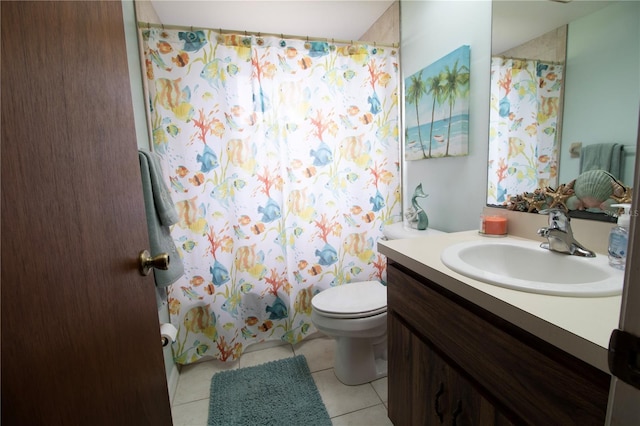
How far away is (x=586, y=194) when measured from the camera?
926 millimetres

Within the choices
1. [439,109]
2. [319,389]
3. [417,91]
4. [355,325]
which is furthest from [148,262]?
[417,91]

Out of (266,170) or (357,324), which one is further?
(266,170)

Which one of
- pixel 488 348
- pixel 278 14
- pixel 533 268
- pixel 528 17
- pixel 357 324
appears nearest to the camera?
pixel 488 348

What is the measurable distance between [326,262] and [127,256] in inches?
54.1

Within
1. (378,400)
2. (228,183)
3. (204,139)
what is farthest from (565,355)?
(204,139)

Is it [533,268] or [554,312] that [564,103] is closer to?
[533,268]

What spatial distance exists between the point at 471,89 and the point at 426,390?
1308 mm

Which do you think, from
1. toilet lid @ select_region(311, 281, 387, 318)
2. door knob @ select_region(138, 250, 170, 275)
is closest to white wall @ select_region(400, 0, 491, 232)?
toilet lid @ select_region(311, 281, 387, 318)

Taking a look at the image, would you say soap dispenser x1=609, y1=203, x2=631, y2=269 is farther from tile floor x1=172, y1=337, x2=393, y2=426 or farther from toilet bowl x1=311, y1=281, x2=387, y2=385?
tile floor x1=172, y1=337, x2=393, y2=426

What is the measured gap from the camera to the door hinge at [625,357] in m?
0.31

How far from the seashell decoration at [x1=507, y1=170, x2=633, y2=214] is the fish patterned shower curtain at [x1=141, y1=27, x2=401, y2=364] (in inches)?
37.7

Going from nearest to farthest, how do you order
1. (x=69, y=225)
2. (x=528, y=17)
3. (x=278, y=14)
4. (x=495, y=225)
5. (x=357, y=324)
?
(x=69, y=225) < (x=528, y=17) < (x=495, y=225) < (x=357, y=324) < (x=278, y=14)

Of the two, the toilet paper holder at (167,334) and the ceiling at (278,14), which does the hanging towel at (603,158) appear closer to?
the ceiling at (278,14)

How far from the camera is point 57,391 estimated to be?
40cm
